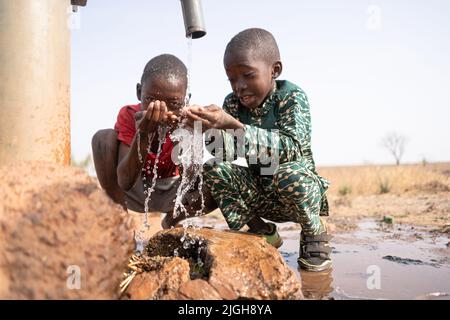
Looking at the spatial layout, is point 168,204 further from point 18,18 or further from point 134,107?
point 18,18

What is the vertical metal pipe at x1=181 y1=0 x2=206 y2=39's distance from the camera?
228cm

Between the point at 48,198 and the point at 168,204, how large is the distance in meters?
1.96

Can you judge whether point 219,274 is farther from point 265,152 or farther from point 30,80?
point 30,80

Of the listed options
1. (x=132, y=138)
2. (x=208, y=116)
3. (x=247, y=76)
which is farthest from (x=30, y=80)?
(x=247, y=76)

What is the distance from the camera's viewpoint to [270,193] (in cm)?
285

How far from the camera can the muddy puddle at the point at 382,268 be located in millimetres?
1998

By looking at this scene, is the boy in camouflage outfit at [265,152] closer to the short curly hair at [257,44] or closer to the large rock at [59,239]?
the short curly hair at [257,44]

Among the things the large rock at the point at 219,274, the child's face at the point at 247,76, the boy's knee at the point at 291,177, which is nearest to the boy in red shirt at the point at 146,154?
the child's face at the point at 247,76

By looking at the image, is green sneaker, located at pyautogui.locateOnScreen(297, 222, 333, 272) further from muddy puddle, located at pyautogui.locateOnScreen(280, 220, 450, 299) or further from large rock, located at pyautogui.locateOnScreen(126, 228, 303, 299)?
large rock, located at pyautogui.locateOnScreen(126, 228, 303, 299)

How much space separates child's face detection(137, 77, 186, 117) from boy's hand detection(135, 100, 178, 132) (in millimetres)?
369

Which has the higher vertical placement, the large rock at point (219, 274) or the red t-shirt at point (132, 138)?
the red t-shirt at point (132, 138)

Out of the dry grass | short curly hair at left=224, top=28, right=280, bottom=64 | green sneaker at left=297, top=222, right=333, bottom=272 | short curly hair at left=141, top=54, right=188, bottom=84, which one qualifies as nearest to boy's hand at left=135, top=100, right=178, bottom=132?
short curly hair at left=141, top=54, right=188, bottom=84

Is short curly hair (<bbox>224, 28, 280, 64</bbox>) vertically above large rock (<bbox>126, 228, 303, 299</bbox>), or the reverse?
short curly hair (<bbox>224, 28, 280, 64</bbox>)
